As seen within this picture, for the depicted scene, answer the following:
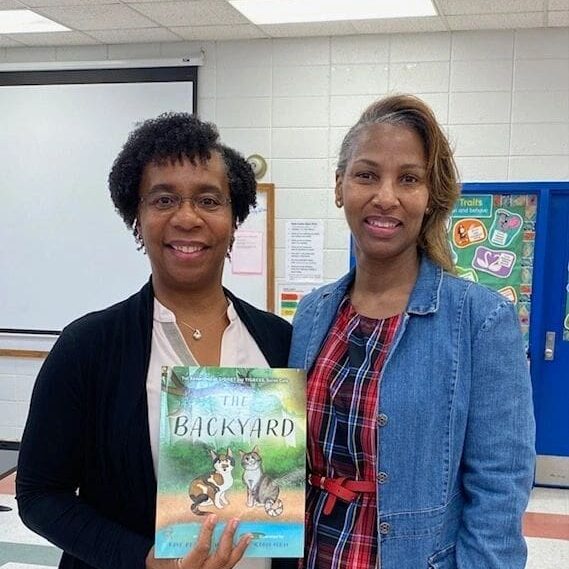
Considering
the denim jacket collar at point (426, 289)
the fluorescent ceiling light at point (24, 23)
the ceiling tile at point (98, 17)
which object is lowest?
the denim jacket collar at point (426, 289)

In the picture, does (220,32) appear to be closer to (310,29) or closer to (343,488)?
(310,29)

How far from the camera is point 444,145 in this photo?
1286mm

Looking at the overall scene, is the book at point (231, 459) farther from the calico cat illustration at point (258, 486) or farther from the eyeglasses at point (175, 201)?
the eyeglasses at point (175, 201)

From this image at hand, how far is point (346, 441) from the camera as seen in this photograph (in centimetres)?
121

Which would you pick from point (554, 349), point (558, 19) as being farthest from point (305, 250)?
point (558, 19)

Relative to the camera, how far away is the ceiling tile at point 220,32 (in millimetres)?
3916

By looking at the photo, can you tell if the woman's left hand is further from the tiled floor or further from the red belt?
the tiled floor

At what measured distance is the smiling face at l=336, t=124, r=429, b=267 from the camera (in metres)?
1.26

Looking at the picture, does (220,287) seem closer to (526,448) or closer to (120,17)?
(526,448)

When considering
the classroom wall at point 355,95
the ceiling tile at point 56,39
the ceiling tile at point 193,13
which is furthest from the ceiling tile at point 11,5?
the classroom wall at point 355,95

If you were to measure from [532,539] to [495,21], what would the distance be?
2.75 metres

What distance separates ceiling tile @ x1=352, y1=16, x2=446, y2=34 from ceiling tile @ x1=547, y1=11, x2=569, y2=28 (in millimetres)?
564

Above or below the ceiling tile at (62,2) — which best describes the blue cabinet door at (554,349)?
below

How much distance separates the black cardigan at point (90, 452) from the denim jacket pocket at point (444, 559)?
49cm
